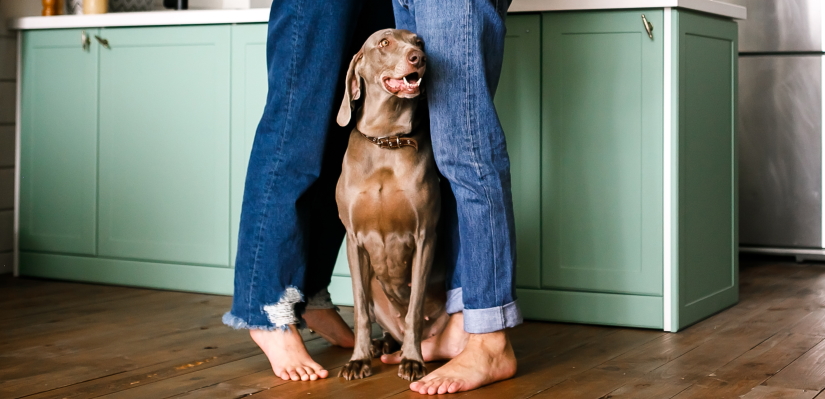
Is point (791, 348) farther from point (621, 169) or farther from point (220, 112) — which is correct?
point (220, 112)

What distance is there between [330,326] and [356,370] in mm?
296

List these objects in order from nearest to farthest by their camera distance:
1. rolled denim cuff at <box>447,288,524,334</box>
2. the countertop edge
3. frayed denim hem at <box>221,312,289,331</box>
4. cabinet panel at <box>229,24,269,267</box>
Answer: rolled denim cuff at <box>447,288,524,334</box>, frayed denim hem at <box>221,312,289,331</box>, the countertop edge, cabinet panel at <box>229,24,269,267</box>

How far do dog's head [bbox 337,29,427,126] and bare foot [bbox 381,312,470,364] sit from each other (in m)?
0.52

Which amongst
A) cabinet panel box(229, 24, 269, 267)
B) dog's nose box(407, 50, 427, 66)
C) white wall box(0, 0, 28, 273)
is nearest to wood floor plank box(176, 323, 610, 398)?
dog's nose box(407, 50, 427, 66)

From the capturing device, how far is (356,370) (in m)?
1.90

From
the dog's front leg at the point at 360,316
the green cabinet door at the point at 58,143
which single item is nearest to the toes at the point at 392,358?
the dog's front leg at the point at 360,316

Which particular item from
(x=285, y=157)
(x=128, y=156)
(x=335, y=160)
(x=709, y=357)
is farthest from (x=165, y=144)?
(x=709, y=357)

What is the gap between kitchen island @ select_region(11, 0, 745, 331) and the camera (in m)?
2.44

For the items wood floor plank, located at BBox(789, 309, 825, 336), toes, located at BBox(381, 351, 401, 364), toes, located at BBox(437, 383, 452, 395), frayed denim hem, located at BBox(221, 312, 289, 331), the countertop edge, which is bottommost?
toes, located at BBox(437, 383, 452, 395)

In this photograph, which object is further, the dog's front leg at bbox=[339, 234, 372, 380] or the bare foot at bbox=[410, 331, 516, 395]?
the dog's front leg at bbox=[339, 234, 372, 380]

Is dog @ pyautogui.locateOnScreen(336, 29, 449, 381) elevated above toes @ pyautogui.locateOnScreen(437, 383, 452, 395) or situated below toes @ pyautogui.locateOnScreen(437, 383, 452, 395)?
above

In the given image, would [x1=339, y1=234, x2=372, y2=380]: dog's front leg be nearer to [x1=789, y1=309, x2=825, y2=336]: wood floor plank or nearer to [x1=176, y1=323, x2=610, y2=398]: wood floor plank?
[x1=176, y1=323, x2=610, y2=398]: wood floor plank

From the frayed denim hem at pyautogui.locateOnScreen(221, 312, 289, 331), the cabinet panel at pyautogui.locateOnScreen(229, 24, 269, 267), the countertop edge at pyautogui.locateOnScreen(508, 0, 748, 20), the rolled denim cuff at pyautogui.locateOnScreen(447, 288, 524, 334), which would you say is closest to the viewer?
the rolled denim cuff at pyautogui.locateOnScreen(447, 288, 524, 334)

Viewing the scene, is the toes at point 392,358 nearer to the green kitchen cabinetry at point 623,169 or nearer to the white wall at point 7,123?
the green kitchen cabinetry at point 623,169
